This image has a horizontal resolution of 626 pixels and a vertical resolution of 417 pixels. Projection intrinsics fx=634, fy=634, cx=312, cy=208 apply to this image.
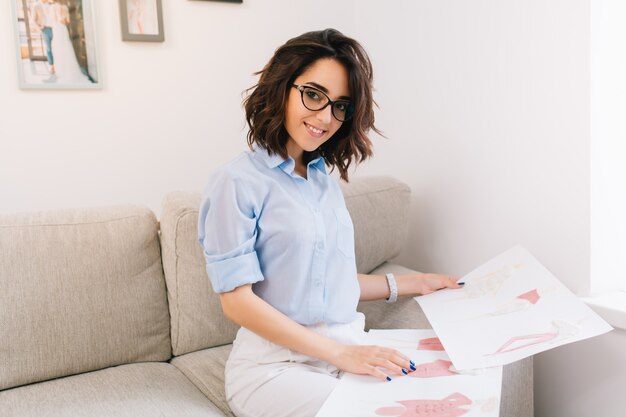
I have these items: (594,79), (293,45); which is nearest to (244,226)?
(293,45)

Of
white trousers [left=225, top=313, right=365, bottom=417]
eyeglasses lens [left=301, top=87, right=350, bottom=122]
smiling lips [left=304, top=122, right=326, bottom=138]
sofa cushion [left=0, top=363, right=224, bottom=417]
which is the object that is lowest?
sofa cushion [left=0, top=363, right=224, bottom=417]

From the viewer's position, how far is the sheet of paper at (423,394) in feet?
Result: 3.56

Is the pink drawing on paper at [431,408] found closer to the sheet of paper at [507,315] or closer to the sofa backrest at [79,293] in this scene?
the sheet of paper at [507,315]

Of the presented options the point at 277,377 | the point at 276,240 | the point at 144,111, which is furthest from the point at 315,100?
the point at 144,111

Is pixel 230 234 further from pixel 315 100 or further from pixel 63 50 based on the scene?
pixel 63 50

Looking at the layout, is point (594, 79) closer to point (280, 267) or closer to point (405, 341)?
point (405, 341)

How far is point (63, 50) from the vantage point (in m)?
1.92

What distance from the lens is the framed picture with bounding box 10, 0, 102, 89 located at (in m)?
1.86

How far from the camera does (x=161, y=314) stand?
1638mm

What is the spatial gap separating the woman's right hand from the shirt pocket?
9.7 inches

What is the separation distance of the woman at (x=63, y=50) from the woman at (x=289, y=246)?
803mm

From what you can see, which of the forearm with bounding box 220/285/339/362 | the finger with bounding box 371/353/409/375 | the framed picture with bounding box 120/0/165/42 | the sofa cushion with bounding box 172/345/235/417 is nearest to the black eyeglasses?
the forearm with bounding box 220/285/339/362

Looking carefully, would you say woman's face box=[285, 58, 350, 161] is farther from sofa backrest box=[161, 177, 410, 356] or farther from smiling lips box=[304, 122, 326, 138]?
sofa backrest box=[161, 177, 410, 356]

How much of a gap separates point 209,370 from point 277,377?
35cm
